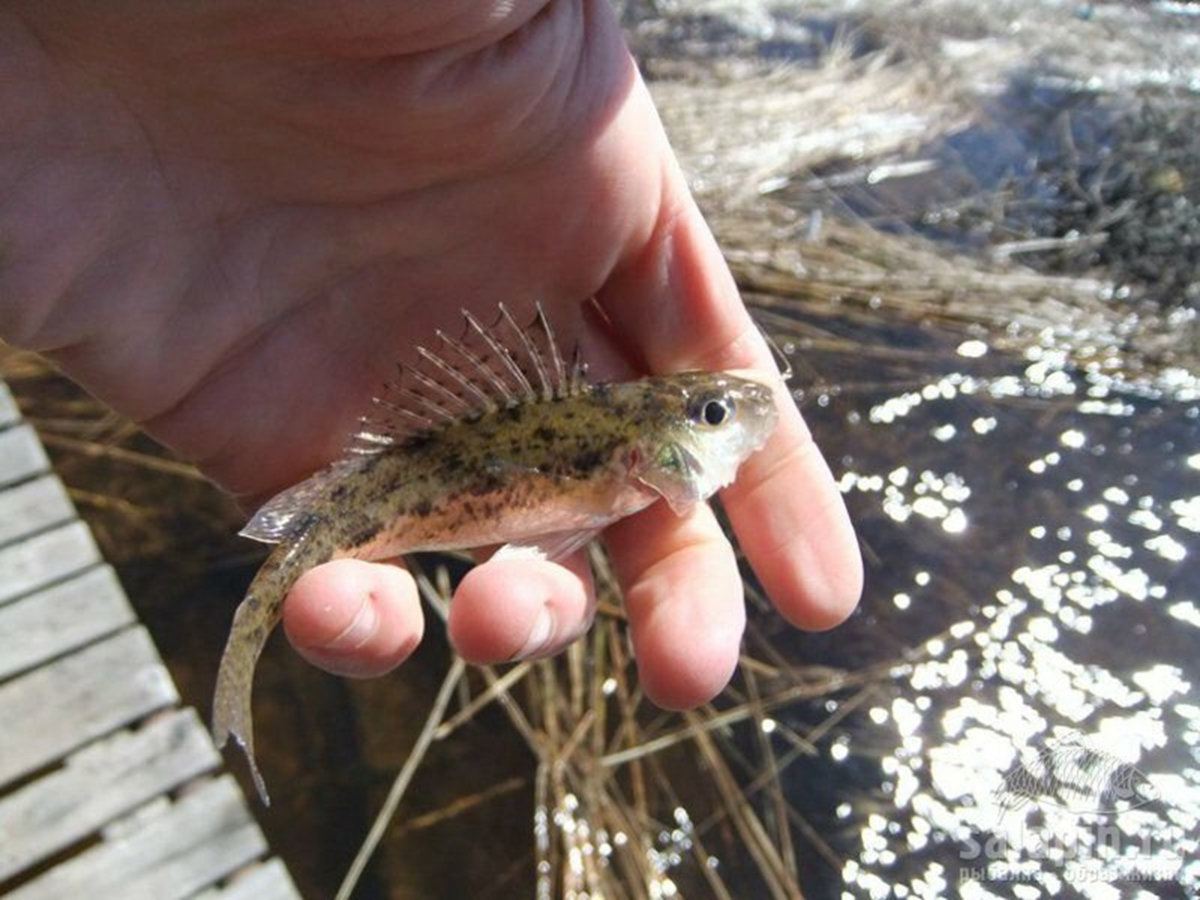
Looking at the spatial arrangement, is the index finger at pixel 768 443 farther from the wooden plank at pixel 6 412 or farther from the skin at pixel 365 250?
the wooden plank at pixel 6 412

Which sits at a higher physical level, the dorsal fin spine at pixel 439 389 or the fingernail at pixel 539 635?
the dorsal fin spine at pixel 439 389

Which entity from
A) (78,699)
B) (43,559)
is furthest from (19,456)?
(78,699)

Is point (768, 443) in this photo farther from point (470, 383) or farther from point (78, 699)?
point (78, 699)

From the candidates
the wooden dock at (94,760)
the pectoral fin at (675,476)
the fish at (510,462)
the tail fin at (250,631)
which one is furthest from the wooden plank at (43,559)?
the pectoral fin at (675,476)

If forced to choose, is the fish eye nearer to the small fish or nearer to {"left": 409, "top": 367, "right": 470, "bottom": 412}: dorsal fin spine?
{"left": 409, "top": 367, "right": 470, "bottom": 412}: dorsal fin spine

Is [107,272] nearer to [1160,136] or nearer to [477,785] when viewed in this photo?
[477,785]

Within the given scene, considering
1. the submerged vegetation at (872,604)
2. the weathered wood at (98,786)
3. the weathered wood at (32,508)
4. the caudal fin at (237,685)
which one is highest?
the weathered wood at (32,508)
